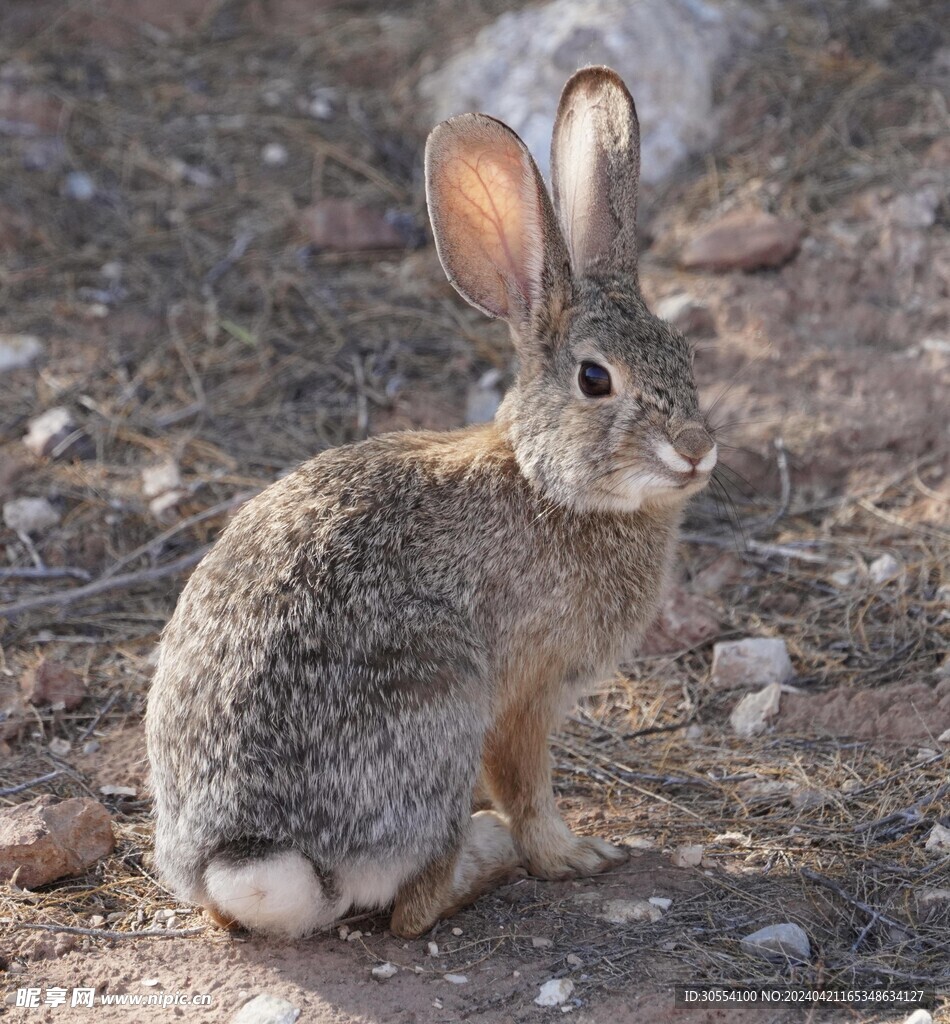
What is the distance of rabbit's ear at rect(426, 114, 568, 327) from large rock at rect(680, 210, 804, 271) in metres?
2.91

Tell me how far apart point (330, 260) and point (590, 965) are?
481 centimetres

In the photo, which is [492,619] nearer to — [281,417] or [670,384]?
[670,384]

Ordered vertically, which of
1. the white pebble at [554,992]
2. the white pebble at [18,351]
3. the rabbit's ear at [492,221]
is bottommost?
the white pebble at [554,992]

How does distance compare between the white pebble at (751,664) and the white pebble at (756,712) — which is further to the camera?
the white pebble at (751,664)

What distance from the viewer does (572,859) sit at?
428 centimetres

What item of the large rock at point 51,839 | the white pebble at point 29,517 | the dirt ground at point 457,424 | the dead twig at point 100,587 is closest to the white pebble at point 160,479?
the dirt ground at point 457,424

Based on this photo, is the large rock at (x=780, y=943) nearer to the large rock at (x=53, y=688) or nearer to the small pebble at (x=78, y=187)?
the large rock at (x=53, y=688)

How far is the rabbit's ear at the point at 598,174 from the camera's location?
438cm

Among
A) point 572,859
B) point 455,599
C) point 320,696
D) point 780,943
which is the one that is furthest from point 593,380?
point 780,943

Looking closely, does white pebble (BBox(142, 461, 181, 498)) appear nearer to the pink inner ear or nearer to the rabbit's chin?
the pink inner ear

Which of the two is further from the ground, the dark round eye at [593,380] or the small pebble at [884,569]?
the dark round eye at [593,380]

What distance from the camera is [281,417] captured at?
655 cm

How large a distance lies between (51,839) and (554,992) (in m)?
1.59

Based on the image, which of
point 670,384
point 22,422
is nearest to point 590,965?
point 670,384
